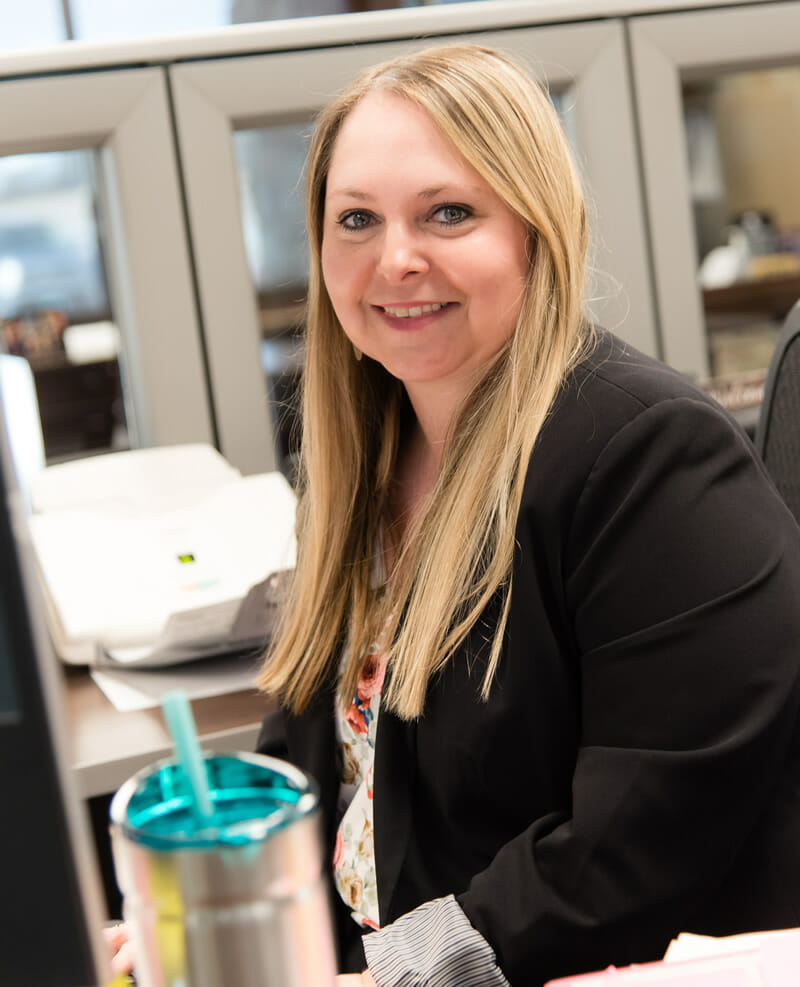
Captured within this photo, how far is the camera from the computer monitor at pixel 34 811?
37 cm

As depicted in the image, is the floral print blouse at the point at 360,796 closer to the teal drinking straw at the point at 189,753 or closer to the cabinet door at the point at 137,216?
the cabinet door at the point at 137,216

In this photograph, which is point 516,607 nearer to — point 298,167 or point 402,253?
point 402,253

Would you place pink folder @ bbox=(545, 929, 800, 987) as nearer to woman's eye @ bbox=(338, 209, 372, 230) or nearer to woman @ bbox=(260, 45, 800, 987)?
woman @ bbox=(260, 45, 800, 987)

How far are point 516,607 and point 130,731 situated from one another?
429mm

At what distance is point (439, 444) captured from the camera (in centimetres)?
121

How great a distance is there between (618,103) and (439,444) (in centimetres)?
71

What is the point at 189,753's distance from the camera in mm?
Result: 406

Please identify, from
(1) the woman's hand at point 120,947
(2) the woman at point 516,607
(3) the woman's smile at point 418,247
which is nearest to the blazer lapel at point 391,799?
(2) the woman at point 516,607

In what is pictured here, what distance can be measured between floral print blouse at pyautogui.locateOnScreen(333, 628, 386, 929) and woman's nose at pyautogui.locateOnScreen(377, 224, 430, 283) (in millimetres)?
369

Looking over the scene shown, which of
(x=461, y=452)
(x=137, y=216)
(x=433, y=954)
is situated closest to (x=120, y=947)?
(x=433, y=954)

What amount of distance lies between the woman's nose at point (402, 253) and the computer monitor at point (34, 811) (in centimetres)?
72

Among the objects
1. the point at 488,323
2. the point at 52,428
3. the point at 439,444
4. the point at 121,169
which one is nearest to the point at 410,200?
the point at 488,323

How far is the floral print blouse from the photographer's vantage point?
1066 mm

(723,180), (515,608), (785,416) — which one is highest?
(723,180)
